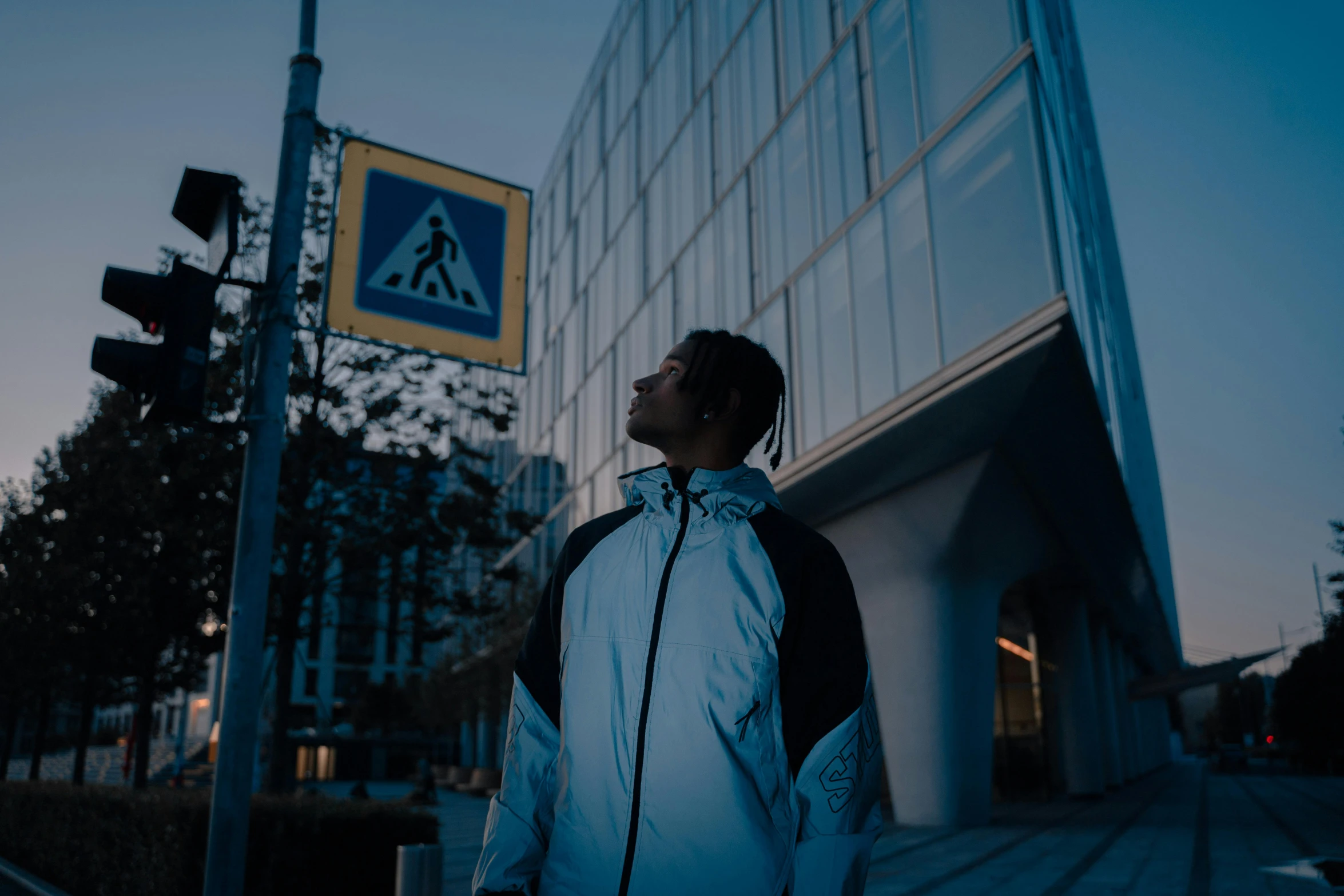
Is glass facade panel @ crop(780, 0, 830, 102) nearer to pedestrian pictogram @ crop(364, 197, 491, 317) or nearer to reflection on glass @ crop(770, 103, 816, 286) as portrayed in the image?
reflection on glass @ crop(770, 103, 816, 286)

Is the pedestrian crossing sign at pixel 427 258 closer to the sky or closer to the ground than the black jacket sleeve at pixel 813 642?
closer to the sky

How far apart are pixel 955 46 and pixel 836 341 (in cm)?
474

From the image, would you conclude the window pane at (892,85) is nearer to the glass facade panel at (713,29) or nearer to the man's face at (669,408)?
the glass facade panel at (713,29)

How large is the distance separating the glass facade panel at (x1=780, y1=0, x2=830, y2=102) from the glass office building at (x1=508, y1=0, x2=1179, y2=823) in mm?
64

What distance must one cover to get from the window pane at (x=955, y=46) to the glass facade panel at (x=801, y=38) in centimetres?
310

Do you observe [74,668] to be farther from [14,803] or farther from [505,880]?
[505,880]

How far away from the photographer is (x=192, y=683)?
72.7 feet

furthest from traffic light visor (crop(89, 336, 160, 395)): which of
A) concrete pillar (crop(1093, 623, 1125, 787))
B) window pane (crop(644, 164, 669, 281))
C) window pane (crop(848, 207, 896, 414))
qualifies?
concrete pillar (crop(1093, 623, 1125, 787))

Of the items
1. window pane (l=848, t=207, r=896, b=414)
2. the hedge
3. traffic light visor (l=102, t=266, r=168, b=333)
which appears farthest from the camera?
window pane (l=848, t=207, r=896, b=414)

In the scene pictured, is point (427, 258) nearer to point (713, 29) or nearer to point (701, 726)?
point (701, 726)

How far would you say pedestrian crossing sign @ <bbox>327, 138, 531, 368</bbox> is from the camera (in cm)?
508

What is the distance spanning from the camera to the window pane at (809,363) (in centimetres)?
1577

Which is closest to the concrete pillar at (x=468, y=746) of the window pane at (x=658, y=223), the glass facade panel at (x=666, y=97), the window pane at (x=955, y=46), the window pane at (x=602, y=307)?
the window pane at (x=602, y=307)

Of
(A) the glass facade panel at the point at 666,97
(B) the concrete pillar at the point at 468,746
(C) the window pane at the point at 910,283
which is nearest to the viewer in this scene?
(C) the window pane at the point at 910,283
